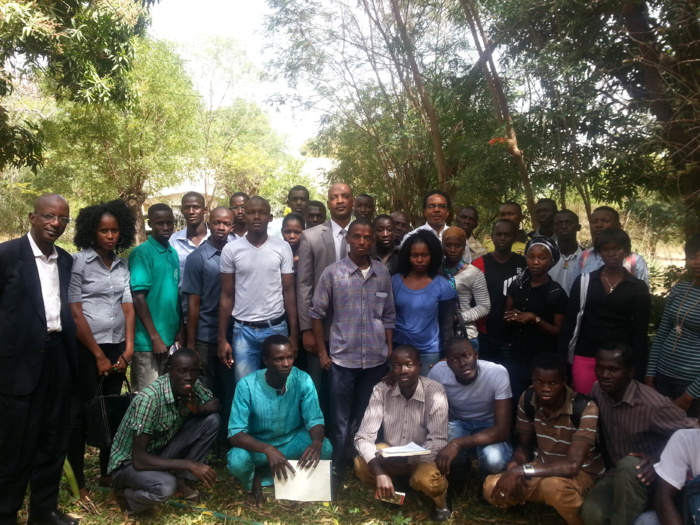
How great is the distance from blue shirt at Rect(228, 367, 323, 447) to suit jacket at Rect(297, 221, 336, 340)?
530 millimetres

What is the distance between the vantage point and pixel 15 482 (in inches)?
138

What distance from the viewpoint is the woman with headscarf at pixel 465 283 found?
4.52 metres

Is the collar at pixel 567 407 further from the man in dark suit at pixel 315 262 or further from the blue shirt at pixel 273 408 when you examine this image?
the man in dark suit at pixel 315 262

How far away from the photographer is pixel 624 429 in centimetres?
354

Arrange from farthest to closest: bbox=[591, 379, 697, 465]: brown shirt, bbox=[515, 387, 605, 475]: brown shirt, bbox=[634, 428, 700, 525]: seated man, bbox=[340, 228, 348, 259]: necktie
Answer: bbox=[340, 228, 348, 259]: necktie, bbox=[515, 387, 605, 475]: brown shirt, bbox=[591, 379, 697, 465]: brown shirt, bbox=[634, 428, 700, 525]: seated man

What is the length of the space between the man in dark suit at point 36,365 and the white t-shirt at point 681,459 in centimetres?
354

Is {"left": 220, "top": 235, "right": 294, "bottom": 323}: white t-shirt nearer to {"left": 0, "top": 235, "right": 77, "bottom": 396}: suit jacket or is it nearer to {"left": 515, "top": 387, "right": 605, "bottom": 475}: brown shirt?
{"left": 0, "top": 235, "right": 77, "bottom": 396}: suit jacket

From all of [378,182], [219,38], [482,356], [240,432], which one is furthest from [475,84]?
[219,38]

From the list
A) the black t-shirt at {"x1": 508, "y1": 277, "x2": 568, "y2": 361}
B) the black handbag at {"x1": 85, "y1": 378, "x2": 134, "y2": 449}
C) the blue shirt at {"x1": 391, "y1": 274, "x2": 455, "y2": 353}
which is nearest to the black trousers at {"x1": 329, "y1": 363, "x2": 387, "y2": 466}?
the blue shirt at {"x1": 391, "y1": 274, "x2": 455, "y2": 353}

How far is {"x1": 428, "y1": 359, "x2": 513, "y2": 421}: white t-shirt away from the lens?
159 inches

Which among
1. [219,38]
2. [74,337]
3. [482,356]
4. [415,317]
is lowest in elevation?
[482,356]

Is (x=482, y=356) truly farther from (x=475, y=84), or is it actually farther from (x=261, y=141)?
(x=261, y=141)

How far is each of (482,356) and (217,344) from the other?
7.06 ft

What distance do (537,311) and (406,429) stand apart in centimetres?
137
